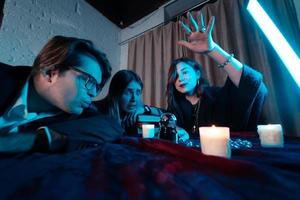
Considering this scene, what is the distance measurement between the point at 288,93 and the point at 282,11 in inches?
27.9

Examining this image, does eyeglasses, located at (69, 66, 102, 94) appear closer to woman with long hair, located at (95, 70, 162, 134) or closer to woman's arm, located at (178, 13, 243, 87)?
woman with long hair, located at (95, 70, 162, 134)

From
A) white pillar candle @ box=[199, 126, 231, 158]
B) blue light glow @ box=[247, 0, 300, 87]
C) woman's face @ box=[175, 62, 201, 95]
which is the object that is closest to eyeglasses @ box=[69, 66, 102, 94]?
white pillar candle @ box=[199, 126, 231, 158]

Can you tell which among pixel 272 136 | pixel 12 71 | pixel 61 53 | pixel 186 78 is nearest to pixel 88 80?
pixel 61 53

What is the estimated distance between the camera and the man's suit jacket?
1.65 ft

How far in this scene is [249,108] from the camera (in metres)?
0.98

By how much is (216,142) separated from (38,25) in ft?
6.43

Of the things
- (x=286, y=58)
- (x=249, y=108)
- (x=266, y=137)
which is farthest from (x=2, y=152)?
(x=286, y=58)

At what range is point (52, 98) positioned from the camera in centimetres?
59

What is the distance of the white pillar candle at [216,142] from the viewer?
401 millimetres

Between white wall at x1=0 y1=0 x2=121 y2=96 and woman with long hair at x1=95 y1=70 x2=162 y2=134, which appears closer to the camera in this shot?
woman with long hair at x1=95 y1=70 x2=162 y2=134

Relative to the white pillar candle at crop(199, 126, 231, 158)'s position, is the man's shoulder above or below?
above

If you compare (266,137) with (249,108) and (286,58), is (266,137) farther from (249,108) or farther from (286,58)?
(286,58)

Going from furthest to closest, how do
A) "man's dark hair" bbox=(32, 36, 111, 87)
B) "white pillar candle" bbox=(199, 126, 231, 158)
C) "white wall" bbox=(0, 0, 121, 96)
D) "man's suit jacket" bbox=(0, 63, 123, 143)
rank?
"white wall" bbox=(0, 0, 121, 96) → "man's dark hair" bbox=(32, 36, 111, 87) → "man's suit jacket" bbox=(0, 63, 123, 143) → "white pillar candle" bbox=(199, 126, 231, 158)

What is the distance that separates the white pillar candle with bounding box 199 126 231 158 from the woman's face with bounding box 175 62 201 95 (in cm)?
90
